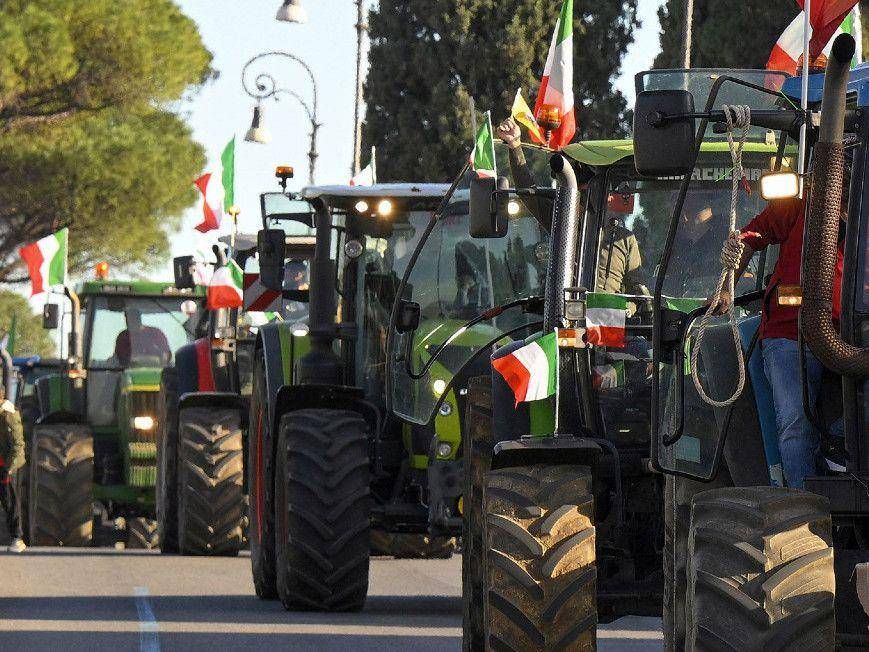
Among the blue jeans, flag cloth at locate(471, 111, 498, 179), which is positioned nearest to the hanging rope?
the blue jeans

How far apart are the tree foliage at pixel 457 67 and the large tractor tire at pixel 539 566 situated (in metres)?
29.1

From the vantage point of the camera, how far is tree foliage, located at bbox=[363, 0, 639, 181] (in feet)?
125

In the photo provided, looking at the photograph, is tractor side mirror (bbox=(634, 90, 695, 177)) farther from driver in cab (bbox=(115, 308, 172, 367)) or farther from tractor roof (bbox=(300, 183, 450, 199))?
driver in cab (bbox=(115, 308, 172, 367))

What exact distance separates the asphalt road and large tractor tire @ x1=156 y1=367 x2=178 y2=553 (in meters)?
0.94

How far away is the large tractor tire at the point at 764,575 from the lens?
6.49 metres

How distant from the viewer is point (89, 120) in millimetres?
40812

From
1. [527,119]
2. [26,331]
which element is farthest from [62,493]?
[26,331]

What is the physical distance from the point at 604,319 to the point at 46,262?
16.6m

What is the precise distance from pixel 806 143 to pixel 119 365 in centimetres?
1624

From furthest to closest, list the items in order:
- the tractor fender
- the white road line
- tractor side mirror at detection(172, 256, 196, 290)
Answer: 1. tractor side mirror at detection(172, 256, 196, 290)
2. the tractor fender
3. the white road line

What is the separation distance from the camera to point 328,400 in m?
13.6

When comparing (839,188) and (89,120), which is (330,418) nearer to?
(839,188)

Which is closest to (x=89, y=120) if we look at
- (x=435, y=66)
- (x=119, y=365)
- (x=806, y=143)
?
(x=435, y=66)

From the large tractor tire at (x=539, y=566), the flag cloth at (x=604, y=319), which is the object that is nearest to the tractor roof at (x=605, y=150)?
the flag cloth at (x=604, y=319)
